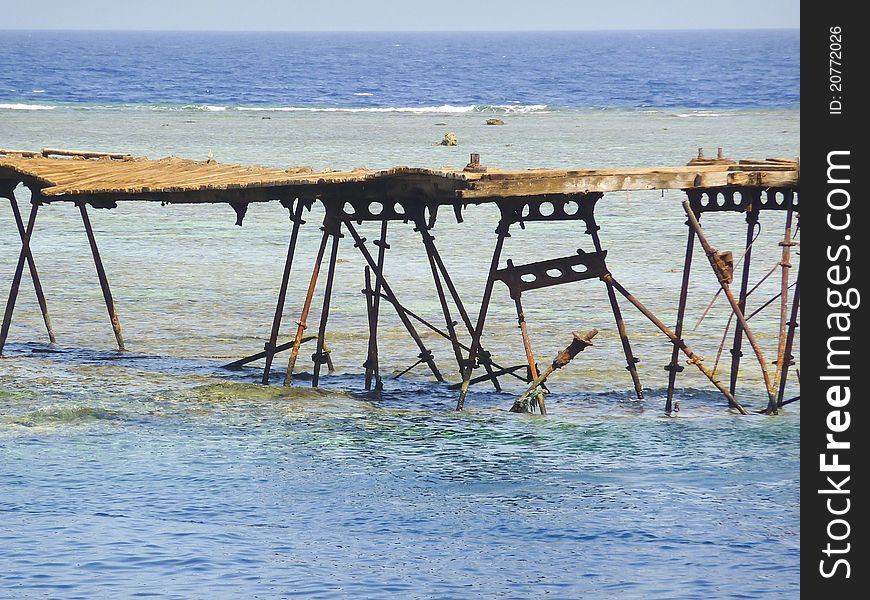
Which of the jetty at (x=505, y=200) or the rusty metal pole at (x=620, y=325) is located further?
the rusty metal pole at (x=620, y=325)

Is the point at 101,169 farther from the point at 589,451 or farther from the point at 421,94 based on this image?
the point at 421,94

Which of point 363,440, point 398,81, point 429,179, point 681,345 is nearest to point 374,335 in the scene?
point 363,440

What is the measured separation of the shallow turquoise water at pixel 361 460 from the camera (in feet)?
29.6

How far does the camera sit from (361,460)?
1132cm

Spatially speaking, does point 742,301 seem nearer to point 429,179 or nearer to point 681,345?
point 681,345

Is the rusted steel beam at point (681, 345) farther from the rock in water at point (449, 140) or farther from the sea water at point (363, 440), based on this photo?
the rock in water at point (449, 140)

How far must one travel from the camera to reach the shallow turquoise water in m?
9.02
